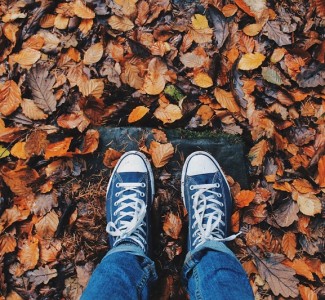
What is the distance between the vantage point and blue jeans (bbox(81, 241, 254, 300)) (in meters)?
1.27

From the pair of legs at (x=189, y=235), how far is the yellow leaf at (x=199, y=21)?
0.58 m

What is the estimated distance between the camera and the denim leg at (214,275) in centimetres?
129

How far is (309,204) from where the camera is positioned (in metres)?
1.63

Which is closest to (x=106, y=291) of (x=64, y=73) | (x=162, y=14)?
(x=64, y=73)

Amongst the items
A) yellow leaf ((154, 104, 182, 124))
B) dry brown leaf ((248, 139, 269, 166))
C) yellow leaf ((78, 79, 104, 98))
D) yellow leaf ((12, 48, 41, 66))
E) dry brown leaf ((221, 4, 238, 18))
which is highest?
dry brown leaf ((221, 4, 238, 18))

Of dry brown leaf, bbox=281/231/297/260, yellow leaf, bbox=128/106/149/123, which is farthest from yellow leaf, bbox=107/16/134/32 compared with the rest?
dry brown leaf, bbox=281/231/297/260

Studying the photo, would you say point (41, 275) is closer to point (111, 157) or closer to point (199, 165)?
point (111, 157)

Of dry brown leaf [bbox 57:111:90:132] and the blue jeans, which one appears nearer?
the blue jeans

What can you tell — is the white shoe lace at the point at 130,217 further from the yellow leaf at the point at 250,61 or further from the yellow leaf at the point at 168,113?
the yellow leaf at the point at 250,61

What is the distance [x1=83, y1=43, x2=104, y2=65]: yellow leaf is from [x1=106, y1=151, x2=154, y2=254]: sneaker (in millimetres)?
438

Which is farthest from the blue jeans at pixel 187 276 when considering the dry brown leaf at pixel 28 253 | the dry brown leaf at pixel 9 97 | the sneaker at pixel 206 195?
the dry brown leaf at pixel 9 97

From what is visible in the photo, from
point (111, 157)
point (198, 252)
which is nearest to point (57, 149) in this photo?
point (111, 157)

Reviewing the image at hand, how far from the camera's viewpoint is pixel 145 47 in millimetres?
1693

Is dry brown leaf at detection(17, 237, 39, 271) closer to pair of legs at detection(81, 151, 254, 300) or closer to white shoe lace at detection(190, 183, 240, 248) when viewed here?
pair of legs at detection(81, 151, 254, 300)
